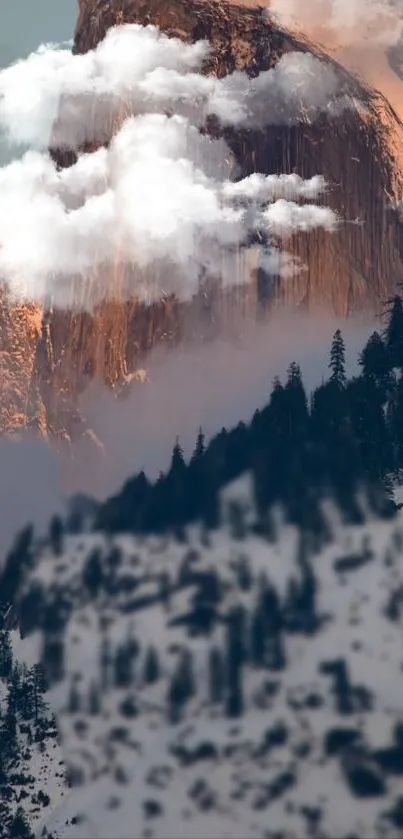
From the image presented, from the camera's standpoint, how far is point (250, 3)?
153m

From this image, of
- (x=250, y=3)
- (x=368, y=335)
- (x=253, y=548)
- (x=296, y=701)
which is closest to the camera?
(x=296, y=701)

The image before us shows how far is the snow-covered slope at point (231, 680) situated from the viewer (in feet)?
388

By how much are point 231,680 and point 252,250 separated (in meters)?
46.1

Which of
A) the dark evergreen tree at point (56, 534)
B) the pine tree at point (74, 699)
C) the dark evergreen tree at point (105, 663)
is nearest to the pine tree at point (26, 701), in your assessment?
the pine tree at point (74, 699)

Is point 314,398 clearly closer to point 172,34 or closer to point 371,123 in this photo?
point 371,123

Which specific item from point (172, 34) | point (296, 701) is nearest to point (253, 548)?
point (296, 701)

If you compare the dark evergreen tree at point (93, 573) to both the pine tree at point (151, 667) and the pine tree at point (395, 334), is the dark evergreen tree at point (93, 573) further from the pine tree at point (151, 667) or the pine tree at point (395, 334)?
the pine tree at point (395, 334)

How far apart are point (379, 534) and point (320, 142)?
4459cm

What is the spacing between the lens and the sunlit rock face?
148250mm

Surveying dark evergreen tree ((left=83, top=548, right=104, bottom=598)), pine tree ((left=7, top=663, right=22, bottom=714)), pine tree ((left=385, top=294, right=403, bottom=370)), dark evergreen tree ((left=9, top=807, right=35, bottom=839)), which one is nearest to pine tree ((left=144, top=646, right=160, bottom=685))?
dark evergreen tree ((left=83, top=548, right=104, bottom=598))

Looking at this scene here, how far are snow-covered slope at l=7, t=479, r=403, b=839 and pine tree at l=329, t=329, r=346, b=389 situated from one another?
1293 cm

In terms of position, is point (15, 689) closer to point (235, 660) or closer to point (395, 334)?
point (235, 660)

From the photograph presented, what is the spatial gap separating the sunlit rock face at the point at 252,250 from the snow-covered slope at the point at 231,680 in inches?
823

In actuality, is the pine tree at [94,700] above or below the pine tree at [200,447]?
below
